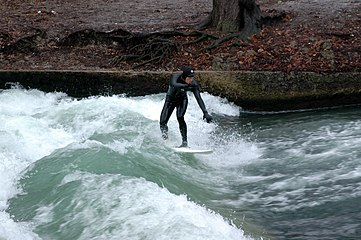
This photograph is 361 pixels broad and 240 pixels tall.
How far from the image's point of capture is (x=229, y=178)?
1062 cm

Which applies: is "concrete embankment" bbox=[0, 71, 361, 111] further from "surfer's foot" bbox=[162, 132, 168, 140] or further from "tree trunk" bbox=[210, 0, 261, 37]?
"surfer's foot" bbox=[162, 132, 168, 140]

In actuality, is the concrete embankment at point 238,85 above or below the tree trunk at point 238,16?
below

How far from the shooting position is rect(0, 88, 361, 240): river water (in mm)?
7984

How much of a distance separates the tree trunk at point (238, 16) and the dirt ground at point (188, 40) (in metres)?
0.35

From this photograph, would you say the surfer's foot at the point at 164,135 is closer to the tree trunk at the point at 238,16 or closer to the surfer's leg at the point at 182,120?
the surfer's leg at the point at 182,120

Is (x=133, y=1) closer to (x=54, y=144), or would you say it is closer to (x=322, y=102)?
(x=322, y=102)

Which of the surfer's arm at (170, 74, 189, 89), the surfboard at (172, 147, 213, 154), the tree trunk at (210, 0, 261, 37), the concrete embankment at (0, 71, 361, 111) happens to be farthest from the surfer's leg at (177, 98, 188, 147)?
the tree trunk at (210, 0, 261, 37)

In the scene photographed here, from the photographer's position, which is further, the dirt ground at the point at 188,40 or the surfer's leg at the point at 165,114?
the dirt ground at the point at 188,40

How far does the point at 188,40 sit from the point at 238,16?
1.68 meters

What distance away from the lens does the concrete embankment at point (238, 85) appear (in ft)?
49.1

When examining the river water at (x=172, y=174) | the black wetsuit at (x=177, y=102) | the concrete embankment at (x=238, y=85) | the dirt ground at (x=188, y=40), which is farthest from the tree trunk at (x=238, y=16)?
the black wetsuit at (x=177, y=102)

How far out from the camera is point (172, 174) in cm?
1038

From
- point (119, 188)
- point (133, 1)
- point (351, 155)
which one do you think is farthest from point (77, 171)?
point (133, 1)

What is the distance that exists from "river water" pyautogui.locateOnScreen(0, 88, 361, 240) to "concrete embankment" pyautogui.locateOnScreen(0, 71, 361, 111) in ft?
1.47
